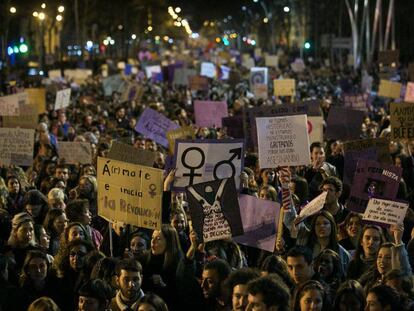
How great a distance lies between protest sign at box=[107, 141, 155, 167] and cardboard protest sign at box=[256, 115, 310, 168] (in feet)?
3.89

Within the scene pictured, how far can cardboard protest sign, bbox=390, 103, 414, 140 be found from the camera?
1484 cm

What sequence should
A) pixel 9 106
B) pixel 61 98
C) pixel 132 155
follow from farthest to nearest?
pixel 61 98, pixel 9 106, pixel 132 155

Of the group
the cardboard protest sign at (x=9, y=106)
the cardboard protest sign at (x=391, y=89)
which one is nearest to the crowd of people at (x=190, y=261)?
the cardboard protest sign at (x=9, y=106)

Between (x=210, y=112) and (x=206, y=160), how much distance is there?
1007 cm

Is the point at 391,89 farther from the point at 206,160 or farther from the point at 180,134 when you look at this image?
the point at 206,160

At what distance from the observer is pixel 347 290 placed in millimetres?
7152

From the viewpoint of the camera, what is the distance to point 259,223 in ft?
30.3

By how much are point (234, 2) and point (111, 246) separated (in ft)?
450

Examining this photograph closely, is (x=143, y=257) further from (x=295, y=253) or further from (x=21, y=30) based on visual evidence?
(x=21, y=30)

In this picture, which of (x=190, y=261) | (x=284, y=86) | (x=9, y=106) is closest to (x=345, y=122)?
(x=9, y=106)

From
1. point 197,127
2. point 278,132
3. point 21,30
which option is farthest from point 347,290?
point 21,30

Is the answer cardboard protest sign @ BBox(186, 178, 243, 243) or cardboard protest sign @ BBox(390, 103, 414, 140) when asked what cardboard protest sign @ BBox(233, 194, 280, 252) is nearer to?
cardboard protest sign @ BBox(186, 178, 243, 243)

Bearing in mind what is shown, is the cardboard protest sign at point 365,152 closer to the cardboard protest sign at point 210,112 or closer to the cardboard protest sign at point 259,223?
the cardboard protest sign at point 259,223

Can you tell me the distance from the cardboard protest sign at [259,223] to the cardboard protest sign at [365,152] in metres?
3.31
